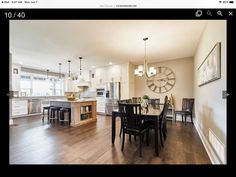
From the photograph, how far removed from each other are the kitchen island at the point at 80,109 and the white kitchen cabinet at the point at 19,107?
5.48 feet

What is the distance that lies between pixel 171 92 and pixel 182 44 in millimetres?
2089

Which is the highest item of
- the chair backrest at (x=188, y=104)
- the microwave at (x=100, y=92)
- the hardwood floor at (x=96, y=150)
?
the microwave at (x=100, y=92)

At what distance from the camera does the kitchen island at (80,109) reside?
378cm

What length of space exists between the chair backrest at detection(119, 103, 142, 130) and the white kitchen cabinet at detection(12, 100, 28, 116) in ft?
16.0

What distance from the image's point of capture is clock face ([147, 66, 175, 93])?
4.68 metres

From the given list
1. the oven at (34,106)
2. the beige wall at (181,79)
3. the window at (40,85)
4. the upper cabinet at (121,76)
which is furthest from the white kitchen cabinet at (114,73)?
the window at (40,85)

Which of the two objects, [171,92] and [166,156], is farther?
[171,92]

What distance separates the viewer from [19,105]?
16.5ft

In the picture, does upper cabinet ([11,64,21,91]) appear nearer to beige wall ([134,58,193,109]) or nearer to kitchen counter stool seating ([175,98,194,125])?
beige wall ([134,58,193,109])

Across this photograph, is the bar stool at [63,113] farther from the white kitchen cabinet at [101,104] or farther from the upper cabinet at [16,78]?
the upper cabinet at [16,78]

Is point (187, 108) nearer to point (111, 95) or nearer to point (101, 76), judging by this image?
point (111, 95)

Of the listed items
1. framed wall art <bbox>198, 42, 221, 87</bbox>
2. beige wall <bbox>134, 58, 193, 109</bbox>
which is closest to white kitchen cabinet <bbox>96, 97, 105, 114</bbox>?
beige wall <bbox>134, 58, 193, 109</bbox>
